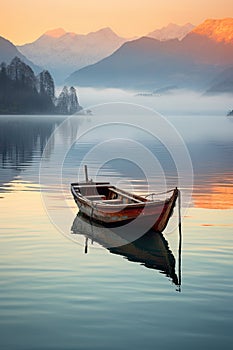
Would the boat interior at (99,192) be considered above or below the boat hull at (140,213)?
above

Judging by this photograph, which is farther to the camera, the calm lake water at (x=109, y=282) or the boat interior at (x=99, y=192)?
the boat interior at (x=99, y=192)

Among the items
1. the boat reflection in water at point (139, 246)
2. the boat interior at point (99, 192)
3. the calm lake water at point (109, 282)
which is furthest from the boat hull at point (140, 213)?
the boat interior at point (99, 192)

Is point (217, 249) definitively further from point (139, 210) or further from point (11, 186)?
point (11, 186)

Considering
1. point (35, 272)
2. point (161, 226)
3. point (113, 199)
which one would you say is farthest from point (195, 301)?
point (113, 199)

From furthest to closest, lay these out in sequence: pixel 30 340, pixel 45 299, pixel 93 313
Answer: pixel 45 299 < pixel 93 313 < pixel 30 340

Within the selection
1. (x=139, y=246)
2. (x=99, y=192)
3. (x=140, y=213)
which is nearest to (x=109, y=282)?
(x=139, y=246)

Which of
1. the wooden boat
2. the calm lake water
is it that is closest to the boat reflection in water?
the calm lake water

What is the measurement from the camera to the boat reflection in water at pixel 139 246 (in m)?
25.2

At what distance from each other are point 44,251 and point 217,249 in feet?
26.6

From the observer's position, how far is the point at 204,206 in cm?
4012

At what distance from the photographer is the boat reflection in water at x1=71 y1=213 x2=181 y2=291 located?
2516 centimetres

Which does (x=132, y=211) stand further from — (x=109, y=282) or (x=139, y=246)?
(x=109, y=282)

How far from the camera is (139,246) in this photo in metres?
29.1

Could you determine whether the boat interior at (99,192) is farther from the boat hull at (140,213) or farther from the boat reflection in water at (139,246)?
the boat hull at (140,213)
